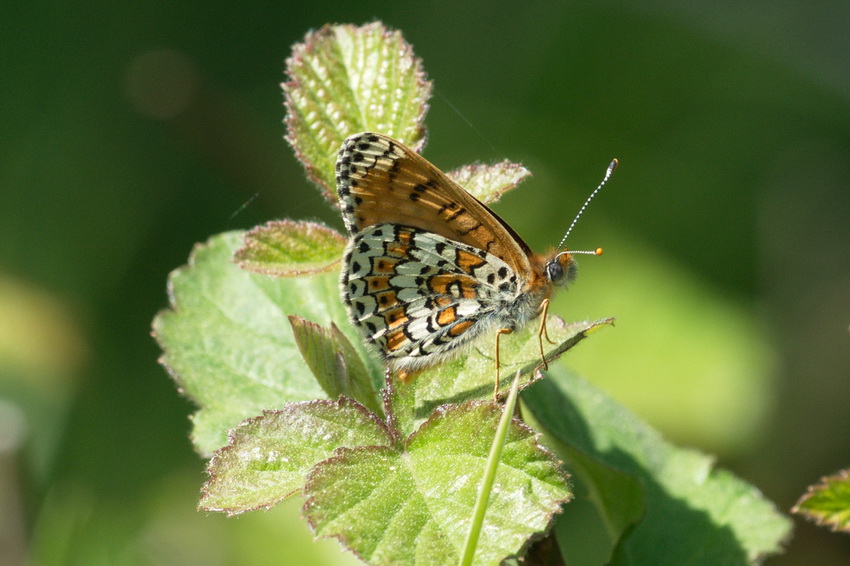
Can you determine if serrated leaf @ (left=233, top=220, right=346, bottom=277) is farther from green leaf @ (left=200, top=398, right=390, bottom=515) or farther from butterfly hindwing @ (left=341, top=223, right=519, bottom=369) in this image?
green leaf @ (left=200, top=398, right=390, bottom=515)

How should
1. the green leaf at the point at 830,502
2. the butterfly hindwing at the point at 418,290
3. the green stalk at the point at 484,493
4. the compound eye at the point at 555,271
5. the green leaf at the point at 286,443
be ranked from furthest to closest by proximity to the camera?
the compound eye at the point at 555,271 < the butterfly hindwing at the point at 418,290 < the green leaf at the point at 830,502 < the green leaf at the point at 286,443 < the green stalk at the point at 484,493

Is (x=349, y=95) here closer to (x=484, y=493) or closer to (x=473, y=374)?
(x=473, y=374)

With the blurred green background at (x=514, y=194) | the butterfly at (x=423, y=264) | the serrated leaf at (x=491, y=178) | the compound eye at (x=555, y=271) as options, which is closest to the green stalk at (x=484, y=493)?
the butterfly at (x=423, y=264)

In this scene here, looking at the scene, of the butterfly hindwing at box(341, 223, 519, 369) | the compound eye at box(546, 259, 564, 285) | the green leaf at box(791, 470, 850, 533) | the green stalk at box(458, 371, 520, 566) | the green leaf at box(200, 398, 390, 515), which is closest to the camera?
the green stalk at box(458, 371, 520, 566)

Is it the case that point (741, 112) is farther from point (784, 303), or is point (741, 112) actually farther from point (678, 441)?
point (678, 441)

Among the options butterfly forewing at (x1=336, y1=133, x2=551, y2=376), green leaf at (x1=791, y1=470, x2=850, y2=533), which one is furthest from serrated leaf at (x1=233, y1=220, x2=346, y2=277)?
green leaf at (x1=791, y1=470, x2=850, y2=533)

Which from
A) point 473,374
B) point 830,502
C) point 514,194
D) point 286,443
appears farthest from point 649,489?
point 514,194

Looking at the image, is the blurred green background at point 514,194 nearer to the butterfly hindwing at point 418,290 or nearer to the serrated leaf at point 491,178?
the butterfly hindwing at point 418,290
